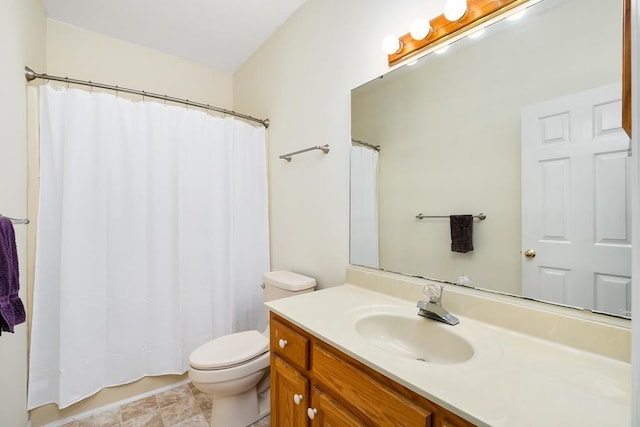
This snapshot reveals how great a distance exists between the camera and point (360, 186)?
1525 mm

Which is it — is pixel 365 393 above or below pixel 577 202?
below

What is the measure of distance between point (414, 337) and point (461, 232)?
18.2 inches

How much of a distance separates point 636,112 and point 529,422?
56 centimetres

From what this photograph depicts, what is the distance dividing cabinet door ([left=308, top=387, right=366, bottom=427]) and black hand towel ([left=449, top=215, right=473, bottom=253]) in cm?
73

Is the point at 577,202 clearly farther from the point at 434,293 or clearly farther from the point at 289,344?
the point at 289,344

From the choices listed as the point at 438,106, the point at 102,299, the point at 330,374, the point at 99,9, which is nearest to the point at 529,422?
the point at 330,374

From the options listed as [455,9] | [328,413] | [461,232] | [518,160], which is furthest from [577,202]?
[328,413]

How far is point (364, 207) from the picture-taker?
1.51 metres

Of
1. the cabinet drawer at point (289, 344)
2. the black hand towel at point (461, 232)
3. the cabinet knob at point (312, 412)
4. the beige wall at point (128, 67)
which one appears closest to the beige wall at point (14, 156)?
the beige wall at point (128, 67)

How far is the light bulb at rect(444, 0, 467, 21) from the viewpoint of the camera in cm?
102

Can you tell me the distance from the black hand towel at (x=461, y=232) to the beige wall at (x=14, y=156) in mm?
1930

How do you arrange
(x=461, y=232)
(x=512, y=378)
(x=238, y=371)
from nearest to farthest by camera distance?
(x=512, y=378) → (x=461, y=232) → (x=238, y=371)

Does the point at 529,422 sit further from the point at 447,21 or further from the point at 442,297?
the point at 447,21

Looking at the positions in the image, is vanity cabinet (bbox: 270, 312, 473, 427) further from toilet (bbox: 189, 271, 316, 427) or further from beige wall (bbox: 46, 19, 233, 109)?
beige wall (bbox: 46, 19, 233, 109)
